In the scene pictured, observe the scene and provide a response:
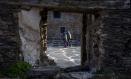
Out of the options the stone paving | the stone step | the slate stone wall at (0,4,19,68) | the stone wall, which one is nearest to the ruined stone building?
the slate stone wall at (0,4,19,68)

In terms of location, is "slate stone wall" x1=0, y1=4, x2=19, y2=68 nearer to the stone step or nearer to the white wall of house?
the white wall of house

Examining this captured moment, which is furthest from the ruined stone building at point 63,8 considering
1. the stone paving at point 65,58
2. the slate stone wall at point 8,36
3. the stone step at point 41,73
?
the stone paving at point 65,58

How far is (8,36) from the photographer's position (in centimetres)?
584

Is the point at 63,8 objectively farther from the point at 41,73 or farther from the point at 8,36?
the point at 41,73

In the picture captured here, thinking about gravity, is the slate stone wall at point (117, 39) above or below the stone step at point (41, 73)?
above

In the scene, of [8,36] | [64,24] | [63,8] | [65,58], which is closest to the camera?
[8,36]

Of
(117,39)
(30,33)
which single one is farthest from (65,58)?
(117,39)

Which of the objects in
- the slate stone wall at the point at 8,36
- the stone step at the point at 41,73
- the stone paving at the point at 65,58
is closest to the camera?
the slate stone wall at the point at 8,36

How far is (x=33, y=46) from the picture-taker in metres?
6.27

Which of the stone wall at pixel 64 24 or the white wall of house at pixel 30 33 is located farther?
the stone wall at pixel 64 24

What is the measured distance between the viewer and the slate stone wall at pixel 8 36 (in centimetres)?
580

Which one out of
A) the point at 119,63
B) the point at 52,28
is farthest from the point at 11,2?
the point at 52,28

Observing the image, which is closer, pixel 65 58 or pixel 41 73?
pixel 41 73

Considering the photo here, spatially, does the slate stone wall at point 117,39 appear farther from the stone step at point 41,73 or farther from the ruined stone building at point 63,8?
the stone step at point 41,73
